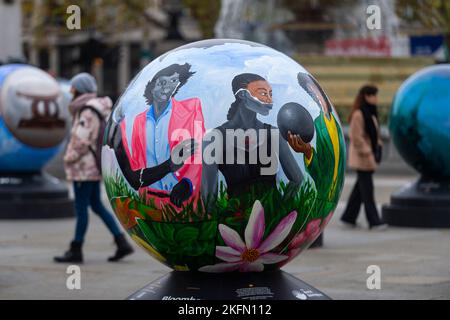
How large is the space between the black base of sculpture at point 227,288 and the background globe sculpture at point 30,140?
8090 millimetres

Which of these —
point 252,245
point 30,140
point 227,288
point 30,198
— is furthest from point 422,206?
point 252,245

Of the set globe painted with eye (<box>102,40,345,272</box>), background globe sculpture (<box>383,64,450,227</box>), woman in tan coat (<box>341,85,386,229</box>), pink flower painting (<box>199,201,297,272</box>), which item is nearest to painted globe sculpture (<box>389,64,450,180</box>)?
background globe sculpture (<box>383,64,450,227</box>)

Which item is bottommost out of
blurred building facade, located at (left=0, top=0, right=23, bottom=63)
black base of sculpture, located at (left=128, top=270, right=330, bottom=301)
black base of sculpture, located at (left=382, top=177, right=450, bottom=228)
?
black base of sculpture, located at (left=382, top=177, right=450, bottom=228)

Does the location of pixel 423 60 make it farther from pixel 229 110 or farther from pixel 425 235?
pixel 229 110

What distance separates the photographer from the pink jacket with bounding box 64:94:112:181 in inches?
436

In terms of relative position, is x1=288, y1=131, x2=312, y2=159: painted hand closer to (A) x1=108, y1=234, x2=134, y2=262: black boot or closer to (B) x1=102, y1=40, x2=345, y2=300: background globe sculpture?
(B) x1=102, y1=40, x2=345, y2=300: background globe sculpture

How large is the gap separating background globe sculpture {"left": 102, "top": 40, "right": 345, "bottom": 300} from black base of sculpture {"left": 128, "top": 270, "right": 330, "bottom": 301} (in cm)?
8

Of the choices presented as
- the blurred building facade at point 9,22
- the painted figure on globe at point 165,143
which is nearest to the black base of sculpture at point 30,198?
the painted figure on globe at point 165,143

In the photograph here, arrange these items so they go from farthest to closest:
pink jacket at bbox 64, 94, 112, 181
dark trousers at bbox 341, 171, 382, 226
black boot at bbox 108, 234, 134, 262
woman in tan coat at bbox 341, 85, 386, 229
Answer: dark trousers at bbox 341, 171, 382, 226 < woman in tan coat at bbox 341, 85, 386, 229 < black boot at bbox 108, 234, 134, 262 < pink jacket at bbox 64, 94, 112, 181

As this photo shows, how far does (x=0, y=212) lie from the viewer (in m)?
15.3

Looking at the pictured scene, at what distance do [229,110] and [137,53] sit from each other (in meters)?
67.9

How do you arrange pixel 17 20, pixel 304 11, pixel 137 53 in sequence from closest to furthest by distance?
pixel 17 20, pixel 304 11, pixel 137 53

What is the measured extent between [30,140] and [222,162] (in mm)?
8835

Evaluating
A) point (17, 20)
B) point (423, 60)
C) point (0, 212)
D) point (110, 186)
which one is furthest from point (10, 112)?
point (423, 60)
